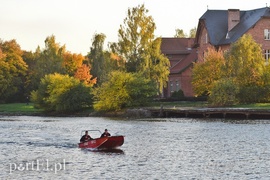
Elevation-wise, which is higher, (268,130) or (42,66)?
(42,66)

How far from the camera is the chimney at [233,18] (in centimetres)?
10356

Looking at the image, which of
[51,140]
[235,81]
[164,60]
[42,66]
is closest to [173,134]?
[51,140]

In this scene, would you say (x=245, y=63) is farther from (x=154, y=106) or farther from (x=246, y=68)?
(x=154, y=106)

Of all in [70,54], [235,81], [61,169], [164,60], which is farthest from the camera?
[70,54]

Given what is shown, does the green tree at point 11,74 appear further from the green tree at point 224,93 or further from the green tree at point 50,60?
the green tree at point 224,93

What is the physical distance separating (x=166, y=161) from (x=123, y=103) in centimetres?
5133

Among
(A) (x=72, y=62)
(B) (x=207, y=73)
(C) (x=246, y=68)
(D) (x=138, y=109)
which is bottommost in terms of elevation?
(D) (x=138, y=109)

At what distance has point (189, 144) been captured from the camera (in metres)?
48.9

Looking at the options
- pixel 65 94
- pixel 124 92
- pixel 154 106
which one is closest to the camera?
pixel 124 92

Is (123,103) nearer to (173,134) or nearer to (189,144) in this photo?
(173,134)

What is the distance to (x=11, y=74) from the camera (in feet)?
430

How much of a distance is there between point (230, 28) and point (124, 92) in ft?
75.9

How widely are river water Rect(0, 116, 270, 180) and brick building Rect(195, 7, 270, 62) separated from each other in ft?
120

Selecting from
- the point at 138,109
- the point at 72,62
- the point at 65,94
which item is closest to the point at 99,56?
the point at 72,62
